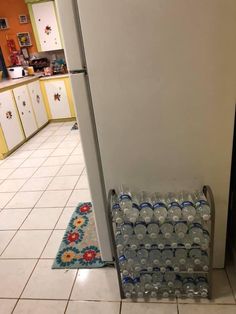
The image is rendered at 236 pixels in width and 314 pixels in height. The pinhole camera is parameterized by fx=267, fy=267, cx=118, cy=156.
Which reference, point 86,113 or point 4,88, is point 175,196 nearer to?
point 86,113

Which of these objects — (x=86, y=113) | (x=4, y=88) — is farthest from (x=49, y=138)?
Result: (x=86, y=113)

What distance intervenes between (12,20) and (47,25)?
74 centimetres

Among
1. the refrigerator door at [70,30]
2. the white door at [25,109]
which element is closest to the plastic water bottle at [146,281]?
the refrigerator door at [70,30]

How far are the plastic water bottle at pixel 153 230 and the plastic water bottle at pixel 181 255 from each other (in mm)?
167

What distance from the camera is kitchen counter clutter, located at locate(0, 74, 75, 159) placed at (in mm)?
3729

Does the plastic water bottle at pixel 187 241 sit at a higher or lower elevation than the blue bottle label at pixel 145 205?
lower

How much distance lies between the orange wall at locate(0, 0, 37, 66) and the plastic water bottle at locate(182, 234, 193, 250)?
196 inches

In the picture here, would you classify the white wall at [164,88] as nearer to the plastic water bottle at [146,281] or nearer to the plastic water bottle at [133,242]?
the plastic water bottle at [133,242]

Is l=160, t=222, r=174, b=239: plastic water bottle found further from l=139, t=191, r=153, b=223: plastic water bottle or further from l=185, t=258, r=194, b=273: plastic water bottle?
l=185, t=258, r=194, b=273: plastic water bottle

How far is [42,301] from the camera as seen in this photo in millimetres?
1541

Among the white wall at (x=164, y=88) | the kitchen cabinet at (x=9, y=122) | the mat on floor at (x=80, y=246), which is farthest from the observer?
the kitchen cabinet at (x=9, y=122)

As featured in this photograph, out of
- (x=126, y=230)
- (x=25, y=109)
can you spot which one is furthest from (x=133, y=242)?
(x=25, y=109)

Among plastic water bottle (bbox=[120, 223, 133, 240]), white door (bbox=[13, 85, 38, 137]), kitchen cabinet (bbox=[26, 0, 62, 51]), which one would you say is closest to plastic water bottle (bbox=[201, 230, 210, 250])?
plastic water bottle (bbox=[120, 223, 133, 240])

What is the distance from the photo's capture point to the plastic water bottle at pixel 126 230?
1.29 metres
